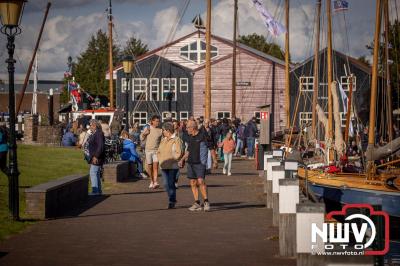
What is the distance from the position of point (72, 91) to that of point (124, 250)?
54328 millimetres

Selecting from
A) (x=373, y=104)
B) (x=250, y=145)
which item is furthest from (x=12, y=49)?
(x=250, y=145)

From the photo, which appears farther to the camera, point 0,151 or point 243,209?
point 0,151

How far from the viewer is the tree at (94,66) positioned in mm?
104375

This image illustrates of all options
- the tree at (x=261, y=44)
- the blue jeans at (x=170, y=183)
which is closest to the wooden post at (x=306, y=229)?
the blue jeans at (x=170, y=183)

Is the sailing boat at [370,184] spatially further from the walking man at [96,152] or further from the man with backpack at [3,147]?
the man with backpack at [3,147]

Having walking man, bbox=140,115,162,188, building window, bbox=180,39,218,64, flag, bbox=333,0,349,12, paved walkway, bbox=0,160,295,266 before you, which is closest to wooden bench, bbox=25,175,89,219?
paved walkway, bbox=0,160,295,266

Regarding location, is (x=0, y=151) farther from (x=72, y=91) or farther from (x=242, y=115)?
(x=242, y=115)

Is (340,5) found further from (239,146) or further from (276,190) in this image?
(276,190)

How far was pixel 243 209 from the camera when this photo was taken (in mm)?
19828

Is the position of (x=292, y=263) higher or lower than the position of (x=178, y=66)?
lower

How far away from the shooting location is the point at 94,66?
353 ft

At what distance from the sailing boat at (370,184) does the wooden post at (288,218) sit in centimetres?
846

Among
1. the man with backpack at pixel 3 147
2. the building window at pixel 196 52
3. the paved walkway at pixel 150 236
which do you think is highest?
the building window at pixel 196 52

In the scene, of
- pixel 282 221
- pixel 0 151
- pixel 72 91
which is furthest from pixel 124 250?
pixel 72 91
